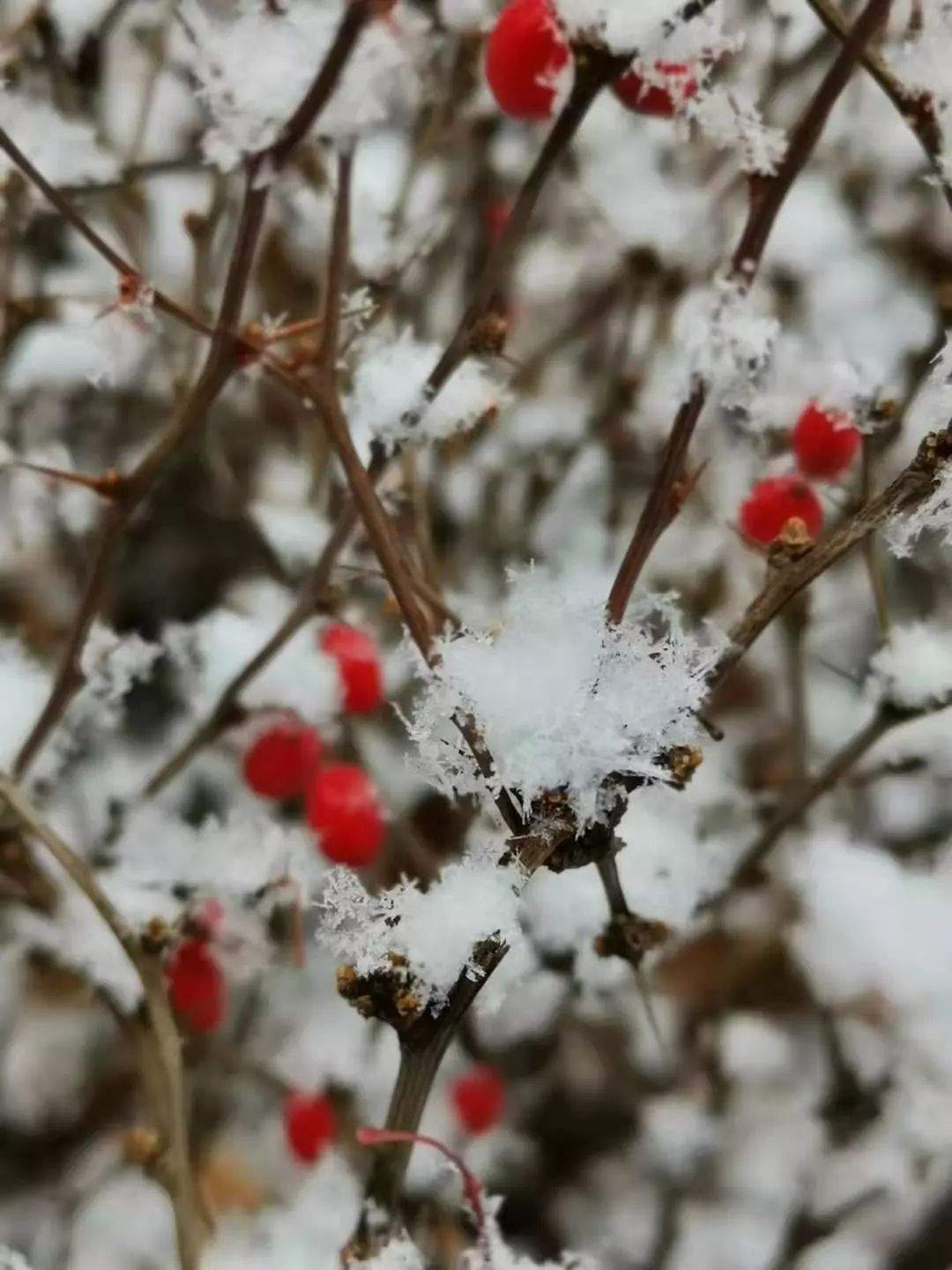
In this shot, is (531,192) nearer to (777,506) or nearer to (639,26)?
(639,26)

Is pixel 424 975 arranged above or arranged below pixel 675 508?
below

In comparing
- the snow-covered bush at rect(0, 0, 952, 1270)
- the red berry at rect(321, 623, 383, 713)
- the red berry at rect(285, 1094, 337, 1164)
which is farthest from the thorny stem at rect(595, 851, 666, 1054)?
the red berry at rect(285, 1094, 337, 1164)

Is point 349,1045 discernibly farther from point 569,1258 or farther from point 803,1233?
point 569,1258

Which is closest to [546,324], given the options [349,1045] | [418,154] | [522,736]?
[418,154]


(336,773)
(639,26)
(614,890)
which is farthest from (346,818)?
(639,26)

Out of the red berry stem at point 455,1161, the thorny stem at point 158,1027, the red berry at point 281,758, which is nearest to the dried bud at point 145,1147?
the thorny stem at point 158,1027

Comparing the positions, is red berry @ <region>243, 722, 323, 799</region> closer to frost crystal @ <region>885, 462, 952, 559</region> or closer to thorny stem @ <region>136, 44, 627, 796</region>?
thorny stem @ <region>136, 44, 627, 796</region>

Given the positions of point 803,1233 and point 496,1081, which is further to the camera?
point 496,1081
